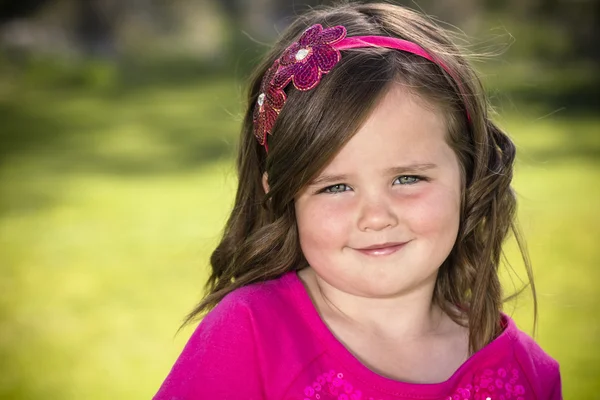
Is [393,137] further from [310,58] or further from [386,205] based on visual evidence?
[310,58]

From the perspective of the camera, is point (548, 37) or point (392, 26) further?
point (548, 37)

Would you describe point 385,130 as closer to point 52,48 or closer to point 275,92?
point 275,92

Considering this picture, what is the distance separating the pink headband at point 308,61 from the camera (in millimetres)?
1935

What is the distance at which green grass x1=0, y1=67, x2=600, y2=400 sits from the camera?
384cm

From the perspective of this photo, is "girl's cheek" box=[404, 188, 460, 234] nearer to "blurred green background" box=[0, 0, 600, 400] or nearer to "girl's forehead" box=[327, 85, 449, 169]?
"girl's forehead" box=[327, 85, 449, 169]

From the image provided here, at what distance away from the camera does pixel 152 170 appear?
7.16 metres

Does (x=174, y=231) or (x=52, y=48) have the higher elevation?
(x=52, y=48)

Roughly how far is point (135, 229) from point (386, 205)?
400 centimetres

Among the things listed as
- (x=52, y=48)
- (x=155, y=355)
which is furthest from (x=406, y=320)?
(x=52, y=48)

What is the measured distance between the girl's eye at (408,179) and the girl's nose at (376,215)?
79mm

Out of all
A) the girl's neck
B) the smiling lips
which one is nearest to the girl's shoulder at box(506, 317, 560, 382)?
the girl's neck

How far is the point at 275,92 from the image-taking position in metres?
1.99

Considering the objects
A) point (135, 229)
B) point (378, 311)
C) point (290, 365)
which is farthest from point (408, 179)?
point (135, 229)

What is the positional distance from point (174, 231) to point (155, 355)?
6.02ft
